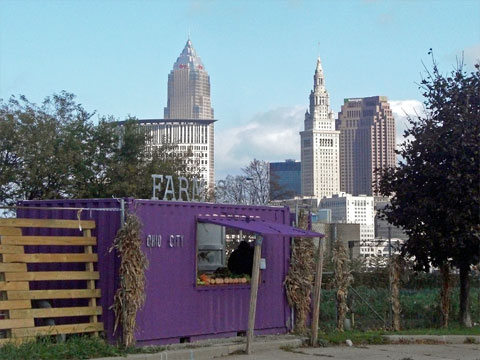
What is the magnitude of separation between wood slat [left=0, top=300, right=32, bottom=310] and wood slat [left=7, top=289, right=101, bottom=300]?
2.5 inches

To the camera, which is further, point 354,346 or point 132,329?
point 354,346

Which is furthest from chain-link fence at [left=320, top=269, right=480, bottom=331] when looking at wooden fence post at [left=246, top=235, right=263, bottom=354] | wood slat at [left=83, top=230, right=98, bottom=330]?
wood slat at [left=83, top=230, right=98, bottom=330]

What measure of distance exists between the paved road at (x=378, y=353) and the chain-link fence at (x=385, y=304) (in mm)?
3253

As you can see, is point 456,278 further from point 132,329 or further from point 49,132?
point 49,132

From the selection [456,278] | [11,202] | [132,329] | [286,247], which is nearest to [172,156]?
[11,202]

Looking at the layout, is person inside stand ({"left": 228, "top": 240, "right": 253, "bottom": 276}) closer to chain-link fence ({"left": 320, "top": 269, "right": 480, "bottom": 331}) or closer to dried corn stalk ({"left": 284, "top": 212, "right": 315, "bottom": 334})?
dried corn stalk ({"left": 284, "top": 212, "right": 315, "bottom": 334})

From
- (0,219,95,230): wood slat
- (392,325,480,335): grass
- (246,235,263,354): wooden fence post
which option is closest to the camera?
(0,219,95,230): wood slat

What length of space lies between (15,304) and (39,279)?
65 centimetres

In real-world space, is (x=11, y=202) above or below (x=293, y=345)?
above

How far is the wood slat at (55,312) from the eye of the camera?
Result: 13867mm

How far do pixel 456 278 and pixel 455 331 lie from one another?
29.4ft

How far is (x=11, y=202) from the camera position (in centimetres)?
4147

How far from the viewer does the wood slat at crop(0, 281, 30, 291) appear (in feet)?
44.9

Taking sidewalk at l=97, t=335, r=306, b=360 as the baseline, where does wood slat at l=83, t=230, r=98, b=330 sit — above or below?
above
